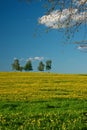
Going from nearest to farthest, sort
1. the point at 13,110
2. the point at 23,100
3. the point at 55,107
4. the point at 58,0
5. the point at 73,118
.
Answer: the point at 58,0 < the point at 73,118 < the point at 13,110 < the point at 55,107 < the point at 23,100

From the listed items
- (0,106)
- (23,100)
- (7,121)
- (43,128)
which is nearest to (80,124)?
(43,128)

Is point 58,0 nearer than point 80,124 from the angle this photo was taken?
Yes

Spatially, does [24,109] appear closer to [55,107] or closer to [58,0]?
[55,107]

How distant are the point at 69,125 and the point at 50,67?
471ft

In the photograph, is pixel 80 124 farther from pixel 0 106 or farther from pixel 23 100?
pixel 23 100

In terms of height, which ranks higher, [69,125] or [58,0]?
[58,0]

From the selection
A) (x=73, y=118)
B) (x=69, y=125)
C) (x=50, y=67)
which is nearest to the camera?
(x=69, y=125)

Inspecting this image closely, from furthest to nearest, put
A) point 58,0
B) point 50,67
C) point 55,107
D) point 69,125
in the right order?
point 50,67
point 55,107
point 69,125
point 58,0

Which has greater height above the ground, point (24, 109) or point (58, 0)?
point (58, 0)

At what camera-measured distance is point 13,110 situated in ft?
74.7

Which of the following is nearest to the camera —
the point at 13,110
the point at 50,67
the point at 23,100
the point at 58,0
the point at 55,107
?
the point at 58,0

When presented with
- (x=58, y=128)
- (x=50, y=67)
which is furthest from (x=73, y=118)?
(x=50, y=67)

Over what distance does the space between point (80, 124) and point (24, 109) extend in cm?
745

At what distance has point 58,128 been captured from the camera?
600 inches
